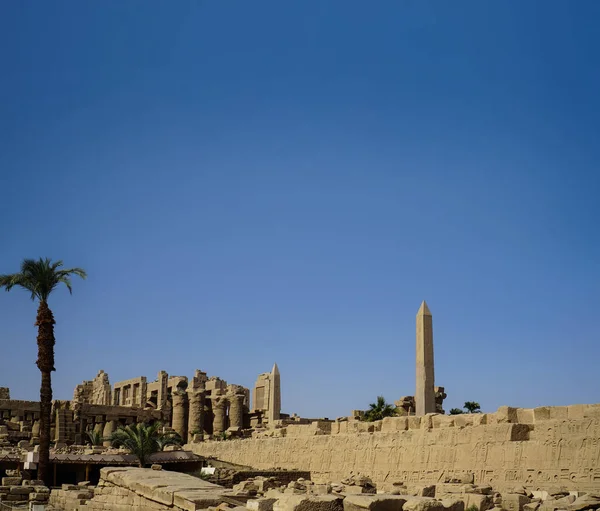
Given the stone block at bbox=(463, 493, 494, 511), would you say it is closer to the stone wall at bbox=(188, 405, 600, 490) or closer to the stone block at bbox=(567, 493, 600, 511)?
the stone block at bbox=(567, 493, 600, 511)

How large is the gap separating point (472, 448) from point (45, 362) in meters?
14.2

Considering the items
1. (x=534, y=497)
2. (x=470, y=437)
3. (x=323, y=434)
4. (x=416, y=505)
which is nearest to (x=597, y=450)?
(x=534, y=497)

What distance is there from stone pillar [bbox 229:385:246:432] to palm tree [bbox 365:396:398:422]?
13932mm

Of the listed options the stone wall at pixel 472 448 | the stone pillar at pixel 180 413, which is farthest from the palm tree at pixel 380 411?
the stone pillar at pixel 180 413

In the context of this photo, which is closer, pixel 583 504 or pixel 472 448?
pixel 583 504

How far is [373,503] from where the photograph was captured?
8852mm

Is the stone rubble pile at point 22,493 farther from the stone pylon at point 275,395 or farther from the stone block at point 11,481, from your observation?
the stone pylon at point 275,395

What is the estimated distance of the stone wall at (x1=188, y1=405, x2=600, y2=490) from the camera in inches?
582

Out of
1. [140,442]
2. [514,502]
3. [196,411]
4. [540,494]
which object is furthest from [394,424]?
[196,411]

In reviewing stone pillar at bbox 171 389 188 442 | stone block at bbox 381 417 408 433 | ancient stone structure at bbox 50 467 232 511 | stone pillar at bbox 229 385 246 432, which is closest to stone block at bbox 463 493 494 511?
ancient stone structure at bbox 50 467 232 511

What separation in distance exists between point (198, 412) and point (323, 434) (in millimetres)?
24413

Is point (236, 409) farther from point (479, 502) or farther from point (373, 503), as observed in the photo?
point (373, 503)

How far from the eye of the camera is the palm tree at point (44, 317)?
25.2 meters

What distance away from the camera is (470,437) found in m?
17.3
